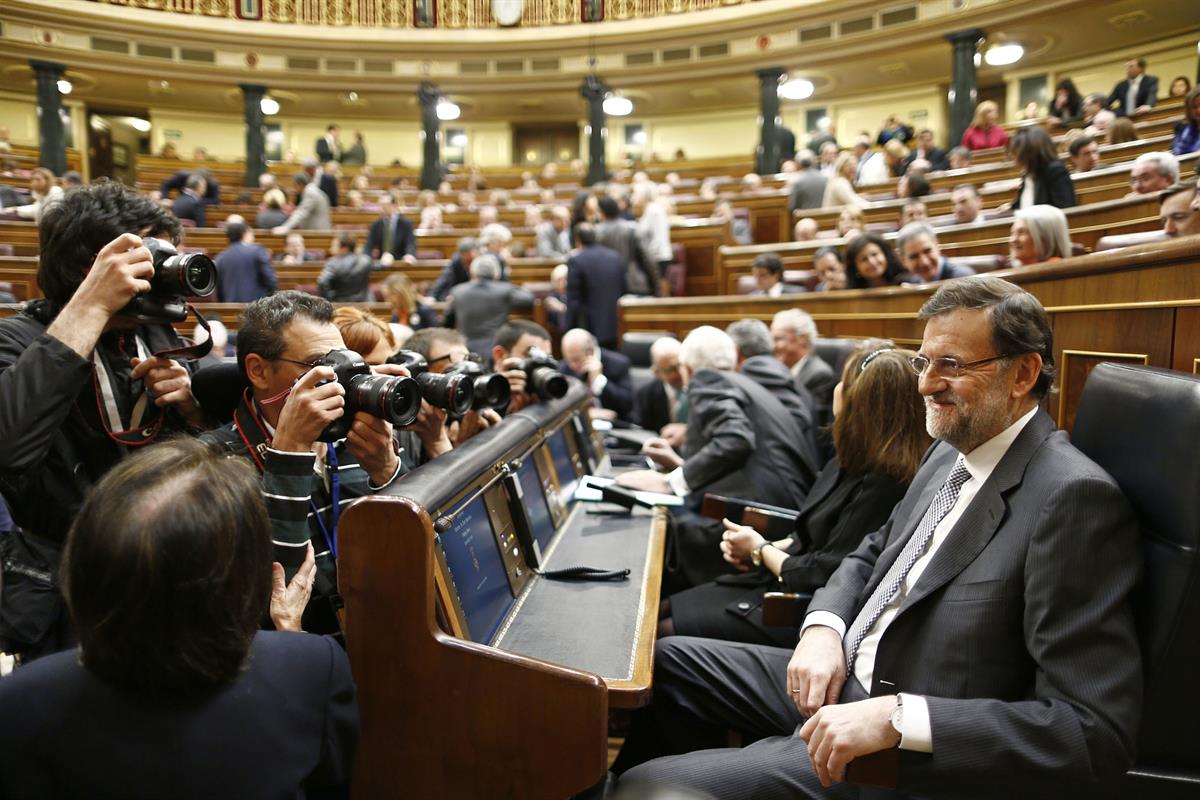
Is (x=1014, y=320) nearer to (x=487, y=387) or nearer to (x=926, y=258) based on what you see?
(x=487, y=387)

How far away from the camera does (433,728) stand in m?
1.22

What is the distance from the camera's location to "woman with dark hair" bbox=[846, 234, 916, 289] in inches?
160

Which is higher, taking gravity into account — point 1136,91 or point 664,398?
point 1136,91

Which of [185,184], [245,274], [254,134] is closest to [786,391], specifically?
[245,274]

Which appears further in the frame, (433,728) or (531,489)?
(531,489)

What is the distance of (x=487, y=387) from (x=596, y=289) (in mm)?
3449

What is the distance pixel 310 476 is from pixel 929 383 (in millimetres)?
1019

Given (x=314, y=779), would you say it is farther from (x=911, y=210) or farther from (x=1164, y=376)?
(x=911, y=210)

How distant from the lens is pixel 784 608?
71.5 inches

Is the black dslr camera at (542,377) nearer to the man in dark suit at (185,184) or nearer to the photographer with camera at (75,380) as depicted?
the photographer with camera at (75,380)

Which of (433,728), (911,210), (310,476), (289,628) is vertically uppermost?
(911,210)

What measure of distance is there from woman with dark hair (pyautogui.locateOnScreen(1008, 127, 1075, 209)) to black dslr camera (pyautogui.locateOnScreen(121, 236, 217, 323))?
386 cm

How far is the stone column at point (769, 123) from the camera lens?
1148 centimetres

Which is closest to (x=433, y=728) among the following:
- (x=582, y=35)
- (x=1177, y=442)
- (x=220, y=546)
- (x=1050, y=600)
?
(x=220, y=546)
